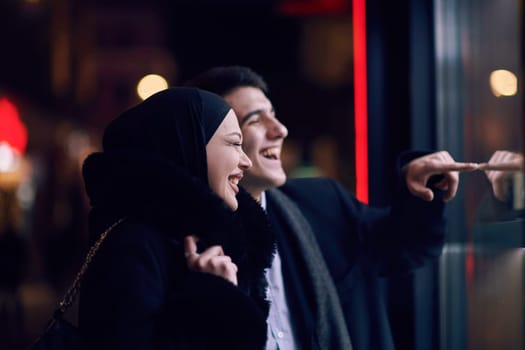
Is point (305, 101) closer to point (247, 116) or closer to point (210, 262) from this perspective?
point (247, 116)

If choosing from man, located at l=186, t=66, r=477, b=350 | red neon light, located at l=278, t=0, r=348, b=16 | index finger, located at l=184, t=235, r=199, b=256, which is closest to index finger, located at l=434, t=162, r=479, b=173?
man, located at l=186, t=66, r=477, b=350

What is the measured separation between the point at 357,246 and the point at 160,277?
91 cm

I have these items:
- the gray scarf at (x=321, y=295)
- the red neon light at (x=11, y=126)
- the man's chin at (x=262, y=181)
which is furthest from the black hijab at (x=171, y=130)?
the red neon light at (x=11, y=126)

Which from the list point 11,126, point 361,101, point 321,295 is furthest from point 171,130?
point 11,126

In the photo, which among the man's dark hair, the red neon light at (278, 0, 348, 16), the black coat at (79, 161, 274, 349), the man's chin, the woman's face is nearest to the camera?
the black coat at (79, 161, 274, 349)

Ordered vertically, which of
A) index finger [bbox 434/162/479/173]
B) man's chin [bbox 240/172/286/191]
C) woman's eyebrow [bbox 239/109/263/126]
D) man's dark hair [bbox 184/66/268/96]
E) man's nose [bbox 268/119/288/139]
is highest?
man's dark hair [bbox 184/66/268/96]

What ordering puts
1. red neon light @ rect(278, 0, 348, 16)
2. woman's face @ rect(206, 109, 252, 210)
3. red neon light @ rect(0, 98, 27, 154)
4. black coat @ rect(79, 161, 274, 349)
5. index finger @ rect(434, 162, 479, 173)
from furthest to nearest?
red neon light @ rect(0, 98, 27, 154) < red neon light @ rect(278, 0, 348, 16) < index finger @ rect(434, 162, 479, 173) < woman's face @ rect(206, 109, 252, 210) < black coat @ rect(79, 161, 274, 349)

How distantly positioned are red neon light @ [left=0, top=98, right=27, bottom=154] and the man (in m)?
8.98

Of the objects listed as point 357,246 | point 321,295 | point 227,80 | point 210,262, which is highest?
point 227,80

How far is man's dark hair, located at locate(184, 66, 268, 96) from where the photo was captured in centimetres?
222

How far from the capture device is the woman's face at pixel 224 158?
175cm

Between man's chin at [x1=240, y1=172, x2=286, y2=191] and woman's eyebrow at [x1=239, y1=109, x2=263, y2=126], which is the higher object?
woman's eyebrow at [x1=239, y1=109, x2=263, y2=126]

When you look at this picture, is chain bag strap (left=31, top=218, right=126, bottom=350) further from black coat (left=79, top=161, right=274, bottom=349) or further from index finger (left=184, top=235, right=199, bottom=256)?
index finger (left=184, top=235, right=199, bottom=256)

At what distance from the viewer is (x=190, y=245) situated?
5.46 feet
